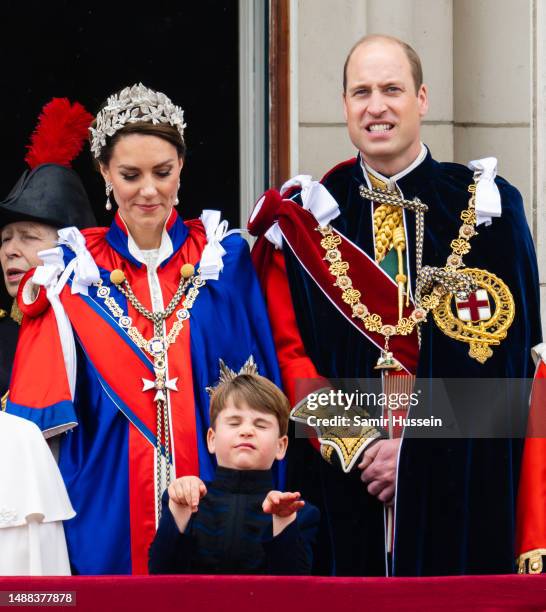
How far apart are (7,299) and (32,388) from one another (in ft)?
5.97

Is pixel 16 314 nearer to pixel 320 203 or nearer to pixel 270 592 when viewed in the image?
pixel 320 203

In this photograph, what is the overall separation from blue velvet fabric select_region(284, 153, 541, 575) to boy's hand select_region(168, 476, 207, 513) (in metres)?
0.86

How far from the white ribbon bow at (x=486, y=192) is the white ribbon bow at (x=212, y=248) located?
81 centimetres

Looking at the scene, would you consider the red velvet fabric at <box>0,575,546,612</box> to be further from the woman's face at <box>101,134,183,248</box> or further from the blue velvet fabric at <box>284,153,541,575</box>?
the woman's face at <box>101,134,183,248</box>

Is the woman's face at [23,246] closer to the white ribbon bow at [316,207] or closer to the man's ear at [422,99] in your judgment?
the white ribbon bow at [316,207]

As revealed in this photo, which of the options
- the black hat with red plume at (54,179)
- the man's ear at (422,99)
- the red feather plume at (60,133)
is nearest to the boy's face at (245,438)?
the man's ear at (422,99)

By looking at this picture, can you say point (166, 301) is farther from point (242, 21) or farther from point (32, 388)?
point (242, 21)

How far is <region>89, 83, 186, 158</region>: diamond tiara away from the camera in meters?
5.87

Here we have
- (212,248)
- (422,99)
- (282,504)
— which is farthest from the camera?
(422,99)

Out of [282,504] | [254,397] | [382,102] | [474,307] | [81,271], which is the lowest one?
[282,504]

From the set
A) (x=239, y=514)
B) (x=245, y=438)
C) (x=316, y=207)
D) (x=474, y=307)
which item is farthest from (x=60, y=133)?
(x=239, y=514)

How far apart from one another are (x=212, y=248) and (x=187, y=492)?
1154mm

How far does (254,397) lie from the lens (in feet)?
17.2

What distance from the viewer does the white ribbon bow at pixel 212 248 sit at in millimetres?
5871
